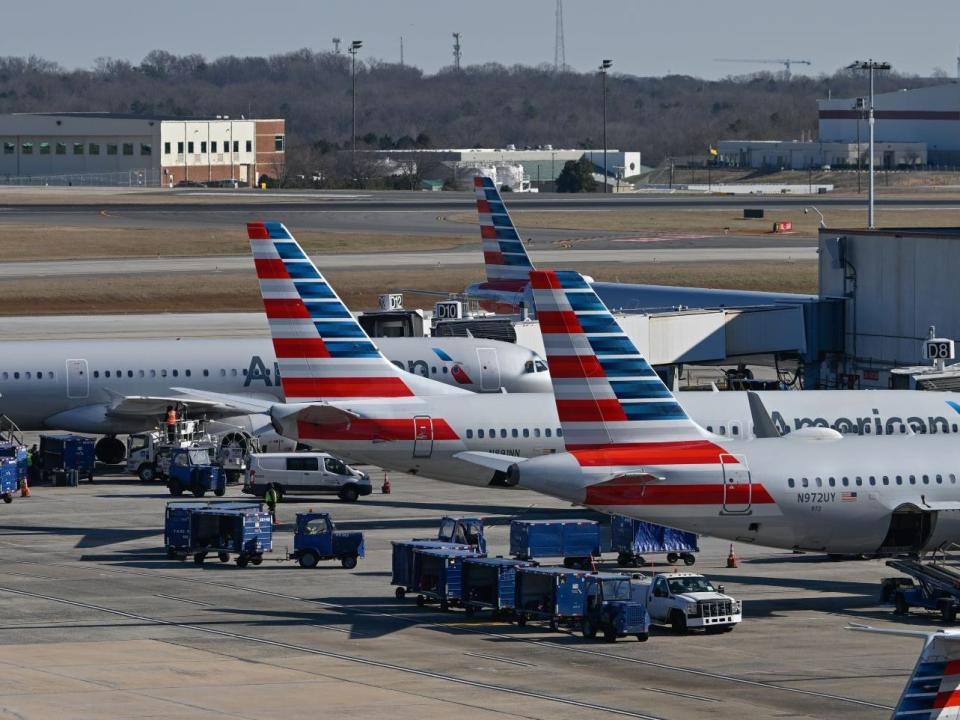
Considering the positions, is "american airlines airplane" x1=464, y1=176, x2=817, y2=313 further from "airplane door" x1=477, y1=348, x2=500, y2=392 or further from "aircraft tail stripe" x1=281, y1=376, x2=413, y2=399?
"aircraft tail stripe" x1=281, y1=376, x2=413, y2=399

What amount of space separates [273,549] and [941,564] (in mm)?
18077

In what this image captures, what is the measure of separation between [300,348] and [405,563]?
34.2ft

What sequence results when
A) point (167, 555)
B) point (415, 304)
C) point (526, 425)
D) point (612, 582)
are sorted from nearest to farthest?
point (612, 582) → point (167, 555) → point (526, 425) → point (415, 304)

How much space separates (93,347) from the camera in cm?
6638

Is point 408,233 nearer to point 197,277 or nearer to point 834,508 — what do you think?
point 197,277

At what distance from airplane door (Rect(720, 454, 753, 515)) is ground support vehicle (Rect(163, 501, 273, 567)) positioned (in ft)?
44.1

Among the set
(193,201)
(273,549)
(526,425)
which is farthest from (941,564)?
(193,201)

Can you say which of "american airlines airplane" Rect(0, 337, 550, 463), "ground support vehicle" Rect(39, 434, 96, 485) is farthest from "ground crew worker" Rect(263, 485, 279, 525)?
"ground support vehicle" Rect(39, 434, 96, 485)

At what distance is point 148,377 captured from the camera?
215ft

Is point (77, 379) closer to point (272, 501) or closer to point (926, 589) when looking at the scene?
point (272, 501)

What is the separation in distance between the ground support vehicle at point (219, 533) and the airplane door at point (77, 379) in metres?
18.0

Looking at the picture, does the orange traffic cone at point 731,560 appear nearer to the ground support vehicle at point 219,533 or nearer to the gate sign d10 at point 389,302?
the ground support vehicle at point 219,533

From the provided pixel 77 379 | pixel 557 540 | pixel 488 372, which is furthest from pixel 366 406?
pixel 77 379

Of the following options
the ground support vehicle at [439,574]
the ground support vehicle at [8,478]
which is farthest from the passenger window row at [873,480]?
the ground support vehicle at [8,478]
